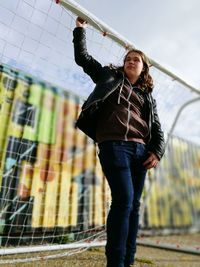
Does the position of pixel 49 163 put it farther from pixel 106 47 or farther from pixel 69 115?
pixel 106 47

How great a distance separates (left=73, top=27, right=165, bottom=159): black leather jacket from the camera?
1.70 meters

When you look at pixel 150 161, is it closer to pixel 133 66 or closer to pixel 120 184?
pixel 120 184

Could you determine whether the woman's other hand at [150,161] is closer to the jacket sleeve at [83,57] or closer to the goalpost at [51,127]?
the jacket sleeve at [83,57]

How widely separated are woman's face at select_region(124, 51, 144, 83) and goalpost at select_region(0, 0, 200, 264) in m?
0.51

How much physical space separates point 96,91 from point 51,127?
2.40 m

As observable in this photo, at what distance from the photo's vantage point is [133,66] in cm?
189

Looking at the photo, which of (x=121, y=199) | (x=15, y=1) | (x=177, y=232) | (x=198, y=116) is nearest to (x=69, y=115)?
(x=198, y=116)

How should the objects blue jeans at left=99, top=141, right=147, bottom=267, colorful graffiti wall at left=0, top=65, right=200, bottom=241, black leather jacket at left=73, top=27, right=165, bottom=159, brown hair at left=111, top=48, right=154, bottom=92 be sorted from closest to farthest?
blue jeans at left=99, top=141, right=147, bottom=267
black leather jacket at left=73, top=27, right=165, bottom=159
brown hair at left=111, top=48, right=154, bottom=92
colorful graffiti wall at left=0, top=65, right=200, bottom=241

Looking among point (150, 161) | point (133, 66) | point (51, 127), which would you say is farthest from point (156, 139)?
point (51, 127)

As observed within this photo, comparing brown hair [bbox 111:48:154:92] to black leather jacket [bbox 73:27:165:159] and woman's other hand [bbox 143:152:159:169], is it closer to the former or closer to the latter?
black leather jacket [bbox 73:27:165:159]

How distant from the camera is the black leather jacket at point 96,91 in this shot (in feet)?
5.57

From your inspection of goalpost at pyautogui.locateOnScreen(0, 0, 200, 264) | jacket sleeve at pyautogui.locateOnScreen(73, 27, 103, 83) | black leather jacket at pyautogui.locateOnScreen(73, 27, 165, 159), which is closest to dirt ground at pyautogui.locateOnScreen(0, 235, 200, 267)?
goalpost at pyautogui.locateOnScreen(0, 0, 200, 264)

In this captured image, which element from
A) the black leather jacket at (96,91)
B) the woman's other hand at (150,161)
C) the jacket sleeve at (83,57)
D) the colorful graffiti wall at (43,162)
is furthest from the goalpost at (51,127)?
the woman's other hand at (150,161)

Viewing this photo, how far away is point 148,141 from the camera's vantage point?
1908 mm
